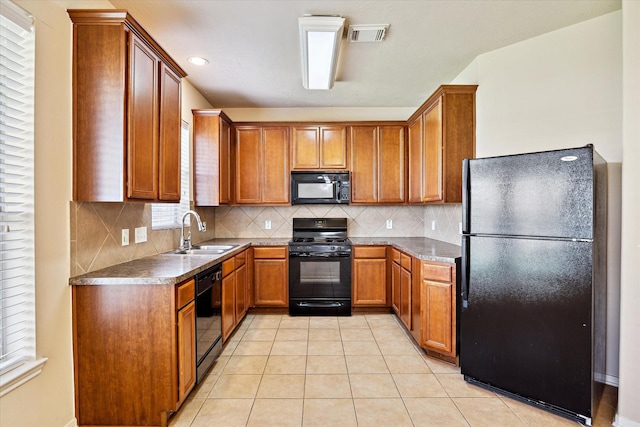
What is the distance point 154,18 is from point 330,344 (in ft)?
9.90

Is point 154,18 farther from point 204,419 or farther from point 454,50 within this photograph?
point 204,419

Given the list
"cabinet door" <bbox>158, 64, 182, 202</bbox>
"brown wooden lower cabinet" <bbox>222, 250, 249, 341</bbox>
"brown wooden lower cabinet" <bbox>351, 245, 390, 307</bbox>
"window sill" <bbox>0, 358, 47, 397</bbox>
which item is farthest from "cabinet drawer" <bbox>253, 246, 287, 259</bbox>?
"window sill" <bbox>0, 358, 47, 397</bbox>

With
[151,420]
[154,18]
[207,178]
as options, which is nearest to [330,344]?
[151,420]

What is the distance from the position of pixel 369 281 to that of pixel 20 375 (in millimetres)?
2992

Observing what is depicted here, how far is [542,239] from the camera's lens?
1899mm

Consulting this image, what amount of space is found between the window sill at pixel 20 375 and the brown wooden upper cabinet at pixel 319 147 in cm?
292

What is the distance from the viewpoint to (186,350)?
1.93 meters

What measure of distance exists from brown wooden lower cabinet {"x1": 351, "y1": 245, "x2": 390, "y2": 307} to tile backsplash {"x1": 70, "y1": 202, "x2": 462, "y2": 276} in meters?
0.57

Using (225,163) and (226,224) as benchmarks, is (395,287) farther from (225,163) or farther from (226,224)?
(225,163)

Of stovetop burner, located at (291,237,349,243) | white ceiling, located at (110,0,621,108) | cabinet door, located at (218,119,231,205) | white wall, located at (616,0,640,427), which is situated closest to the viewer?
white wall, located at (616,0,640,427)

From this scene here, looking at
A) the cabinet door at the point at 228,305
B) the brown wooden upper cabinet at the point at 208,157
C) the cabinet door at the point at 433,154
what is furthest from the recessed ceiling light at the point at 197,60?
the cabinet door at the point at 433,154

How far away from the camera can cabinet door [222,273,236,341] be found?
8.84ft

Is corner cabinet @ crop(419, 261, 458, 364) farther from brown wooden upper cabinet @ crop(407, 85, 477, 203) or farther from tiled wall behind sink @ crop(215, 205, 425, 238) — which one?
tiled wall behind sink @ crop(215, 205, 425, 238)

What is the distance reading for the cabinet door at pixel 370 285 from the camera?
3654mm
